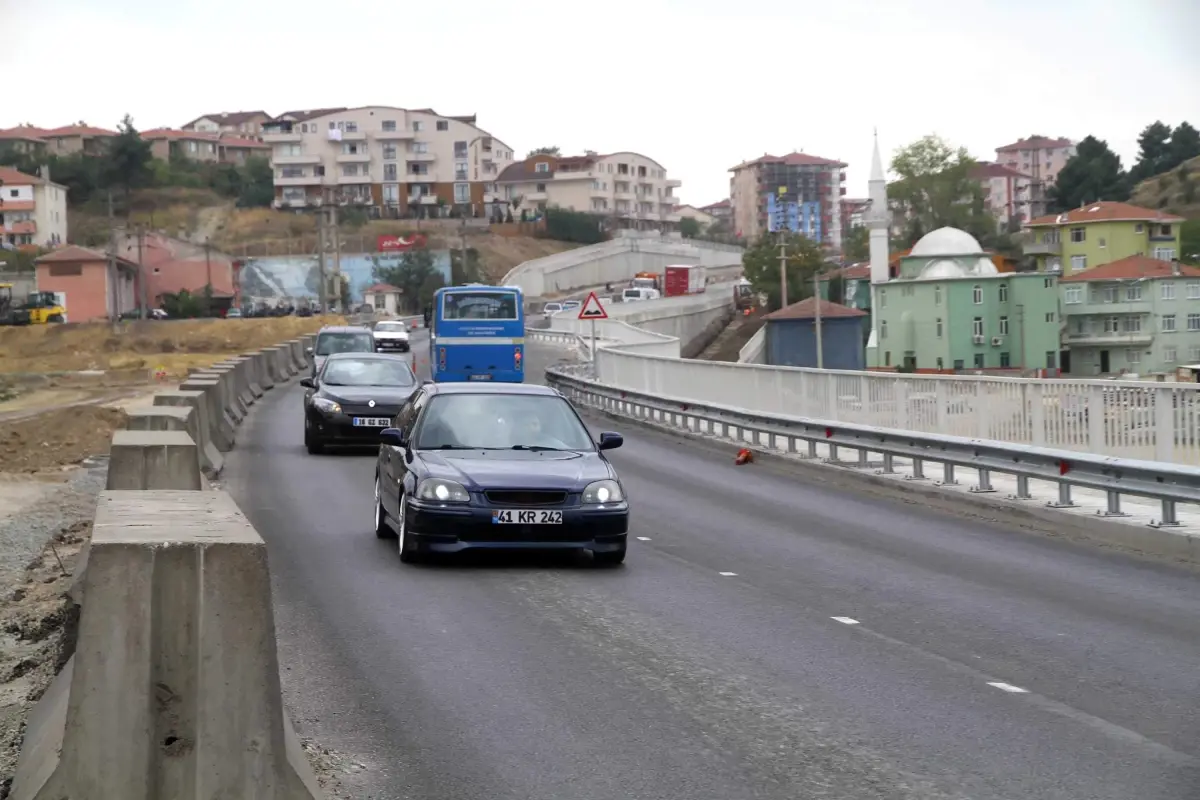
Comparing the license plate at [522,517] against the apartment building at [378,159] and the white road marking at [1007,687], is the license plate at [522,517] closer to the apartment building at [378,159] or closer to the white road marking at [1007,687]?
the white road marking at [1007,687]

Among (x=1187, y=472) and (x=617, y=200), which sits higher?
(x=617, y=200)

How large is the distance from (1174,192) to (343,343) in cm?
14213

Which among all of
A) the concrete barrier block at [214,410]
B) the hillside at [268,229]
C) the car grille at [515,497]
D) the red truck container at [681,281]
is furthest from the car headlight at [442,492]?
the hillside at [268,229]

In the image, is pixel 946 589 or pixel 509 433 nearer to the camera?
pixel 946 589

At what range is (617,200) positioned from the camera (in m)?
191

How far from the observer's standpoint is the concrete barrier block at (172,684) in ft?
16.9

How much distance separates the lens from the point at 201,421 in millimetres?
21844

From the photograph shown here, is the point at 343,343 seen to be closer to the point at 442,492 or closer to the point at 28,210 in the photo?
the point at 442,492

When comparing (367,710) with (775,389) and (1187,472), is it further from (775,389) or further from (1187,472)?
(775,389)

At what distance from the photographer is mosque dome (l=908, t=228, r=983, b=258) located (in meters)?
114

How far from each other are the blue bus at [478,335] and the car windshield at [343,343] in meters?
2.38

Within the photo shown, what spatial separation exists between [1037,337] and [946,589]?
101m

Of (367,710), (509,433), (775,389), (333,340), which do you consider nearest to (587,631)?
(367,710)

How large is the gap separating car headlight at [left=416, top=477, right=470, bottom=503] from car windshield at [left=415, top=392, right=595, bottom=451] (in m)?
1.03
